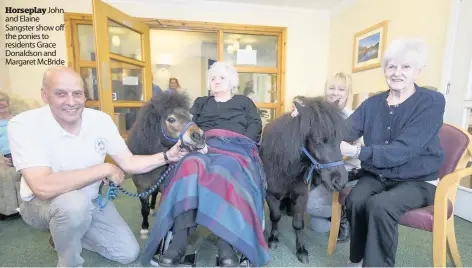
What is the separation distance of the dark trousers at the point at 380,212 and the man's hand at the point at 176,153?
3.52 ft

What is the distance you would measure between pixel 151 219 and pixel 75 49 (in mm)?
3480

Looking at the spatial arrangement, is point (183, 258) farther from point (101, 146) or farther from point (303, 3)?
point (303, 3)

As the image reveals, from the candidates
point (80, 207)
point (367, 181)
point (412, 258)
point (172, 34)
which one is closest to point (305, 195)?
point (367, 181)

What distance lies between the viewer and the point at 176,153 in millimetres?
1613

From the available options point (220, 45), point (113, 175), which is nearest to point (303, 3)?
point (220, 45)

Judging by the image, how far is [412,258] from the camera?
1.74 metres

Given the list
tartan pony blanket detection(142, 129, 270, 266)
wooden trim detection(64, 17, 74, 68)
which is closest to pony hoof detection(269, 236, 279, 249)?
tartan pony blanket detection(142, 129, 270, 266)

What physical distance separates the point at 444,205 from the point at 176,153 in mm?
1511

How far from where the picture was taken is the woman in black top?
2043 millimetres

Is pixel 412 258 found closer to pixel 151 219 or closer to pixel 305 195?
pixel 305 195

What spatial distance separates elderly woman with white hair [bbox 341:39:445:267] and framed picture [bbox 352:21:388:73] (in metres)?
2.17

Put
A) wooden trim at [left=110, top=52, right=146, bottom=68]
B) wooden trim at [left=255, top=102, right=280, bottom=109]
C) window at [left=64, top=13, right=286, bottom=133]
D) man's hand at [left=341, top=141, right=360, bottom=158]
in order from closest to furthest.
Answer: man's hand at [left=341, top=141, right=360, bottom=158] < wooden trim at [left=110, top=52, right=146, bottom=68] < window at [left=64, top=13, right=286, bottom=133] < wooden trim at [left=255, top=102, right=280, bottom=109]

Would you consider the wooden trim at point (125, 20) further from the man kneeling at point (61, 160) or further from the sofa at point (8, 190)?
the man kneeling at point (61, 160)

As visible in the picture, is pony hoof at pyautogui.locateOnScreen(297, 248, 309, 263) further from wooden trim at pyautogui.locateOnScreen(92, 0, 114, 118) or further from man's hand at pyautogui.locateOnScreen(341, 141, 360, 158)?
wooden trim at pyautogui.locateOnScreen(92, 0, 114, 118)
